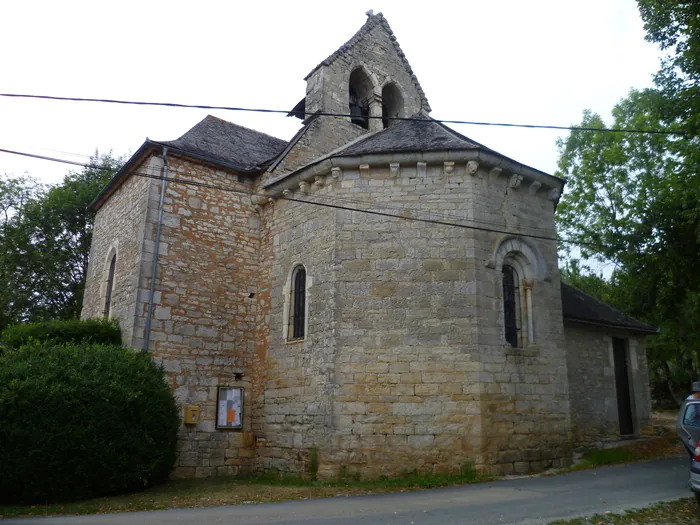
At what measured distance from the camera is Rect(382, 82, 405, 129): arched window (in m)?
17.3

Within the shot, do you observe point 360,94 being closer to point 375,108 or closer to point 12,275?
point 375,108

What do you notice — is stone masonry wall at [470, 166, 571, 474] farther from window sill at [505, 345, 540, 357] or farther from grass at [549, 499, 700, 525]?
grass at [549, 499, 700, 525]

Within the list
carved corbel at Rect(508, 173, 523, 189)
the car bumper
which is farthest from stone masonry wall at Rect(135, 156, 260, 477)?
the car bumper

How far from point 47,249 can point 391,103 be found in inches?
616

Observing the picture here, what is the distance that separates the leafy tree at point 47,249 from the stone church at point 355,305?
9.91m

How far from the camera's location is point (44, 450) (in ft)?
28.1

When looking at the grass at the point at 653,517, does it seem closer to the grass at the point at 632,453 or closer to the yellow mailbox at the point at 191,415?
the grass at the point at 632,453

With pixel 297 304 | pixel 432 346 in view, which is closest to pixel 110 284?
pixel 297 304

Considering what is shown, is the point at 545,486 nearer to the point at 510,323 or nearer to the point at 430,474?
the point at 430,474

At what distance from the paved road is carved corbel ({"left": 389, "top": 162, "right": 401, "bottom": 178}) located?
6050mm

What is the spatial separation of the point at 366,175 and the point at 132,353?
584cm

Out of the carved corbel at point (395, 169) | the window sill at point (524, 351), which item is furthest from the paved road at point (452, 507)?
the carved corbel at point (395, 169)

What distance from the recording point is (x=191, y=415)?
11.8m

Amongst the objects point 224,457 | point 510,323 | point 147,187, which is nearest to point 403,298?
point 510,323
